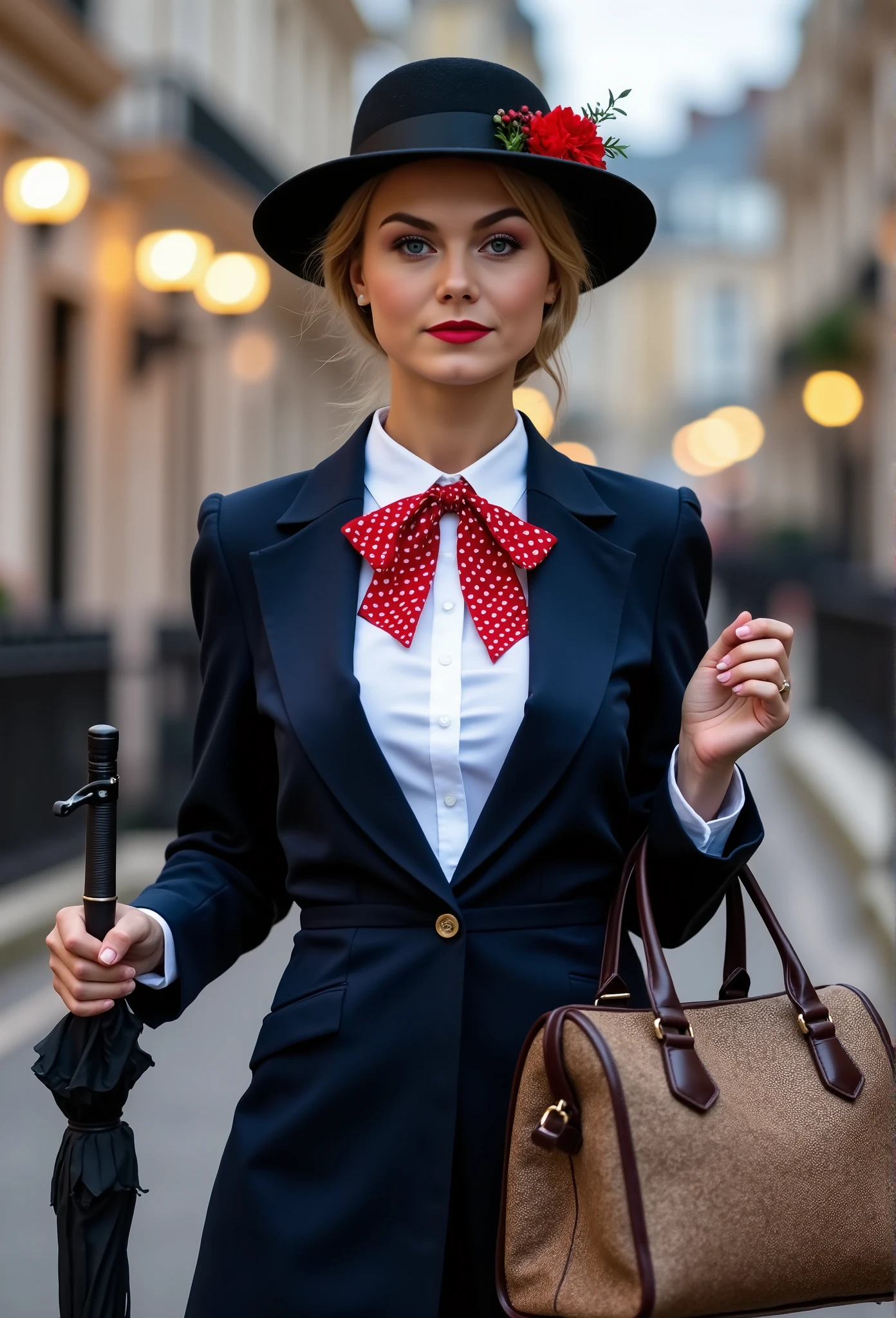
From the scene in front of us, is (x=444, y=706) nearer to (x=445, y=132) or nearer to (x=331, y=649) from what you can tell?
(x=331, y=649)

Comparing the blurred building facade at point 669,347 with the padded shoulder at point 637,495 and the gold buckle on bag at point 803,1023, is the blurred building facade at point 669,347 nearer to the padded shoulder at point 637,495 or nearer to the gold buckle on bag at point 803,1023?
the padded shoulder at point 637,495

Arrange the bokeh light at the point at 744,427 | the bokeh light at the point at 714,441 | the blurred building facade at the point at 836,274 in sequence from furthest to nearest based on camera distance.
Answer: the bokeh light at the point at 714,441
the bokeh light at the point at 744,427
the blurred building facade at the point at 836,274

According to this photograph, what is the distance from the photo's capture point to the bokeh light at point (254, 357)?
18.7m

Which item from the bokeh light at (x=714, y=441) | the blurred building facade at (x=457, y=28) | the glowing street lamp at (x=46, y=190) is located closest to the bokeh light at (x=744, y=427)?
the bokeh light at (x=714, y=441)

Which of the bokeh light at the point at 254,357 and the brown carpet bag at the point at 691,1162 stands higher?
the bokeh light at the point at 254,357

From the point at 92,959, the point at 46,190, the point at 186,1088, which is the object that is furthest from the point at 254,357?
the point at 92,959

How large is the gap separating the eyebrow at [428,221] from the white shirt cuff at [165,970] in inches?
36.4

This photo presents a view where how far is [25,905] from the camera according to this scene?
7.17 meters

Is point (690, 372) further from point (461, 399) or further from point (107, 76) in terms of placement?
point (461, 399)

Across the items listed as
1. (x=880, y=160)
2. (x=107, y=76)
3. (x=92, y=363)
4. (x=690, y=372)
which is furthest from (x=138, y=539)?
(x=690, y=372)

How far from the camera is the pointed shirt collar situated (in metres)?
2.23

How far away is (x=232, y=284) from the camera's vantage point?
37.8 ft

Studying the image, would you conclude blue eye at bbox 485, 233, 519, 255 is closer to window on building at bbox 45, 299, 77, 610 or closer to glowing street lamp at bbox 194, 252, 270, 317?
glowing street lamp at bbox 194, 252, 270, 317

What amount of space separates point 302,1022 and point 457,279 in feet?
3.10
